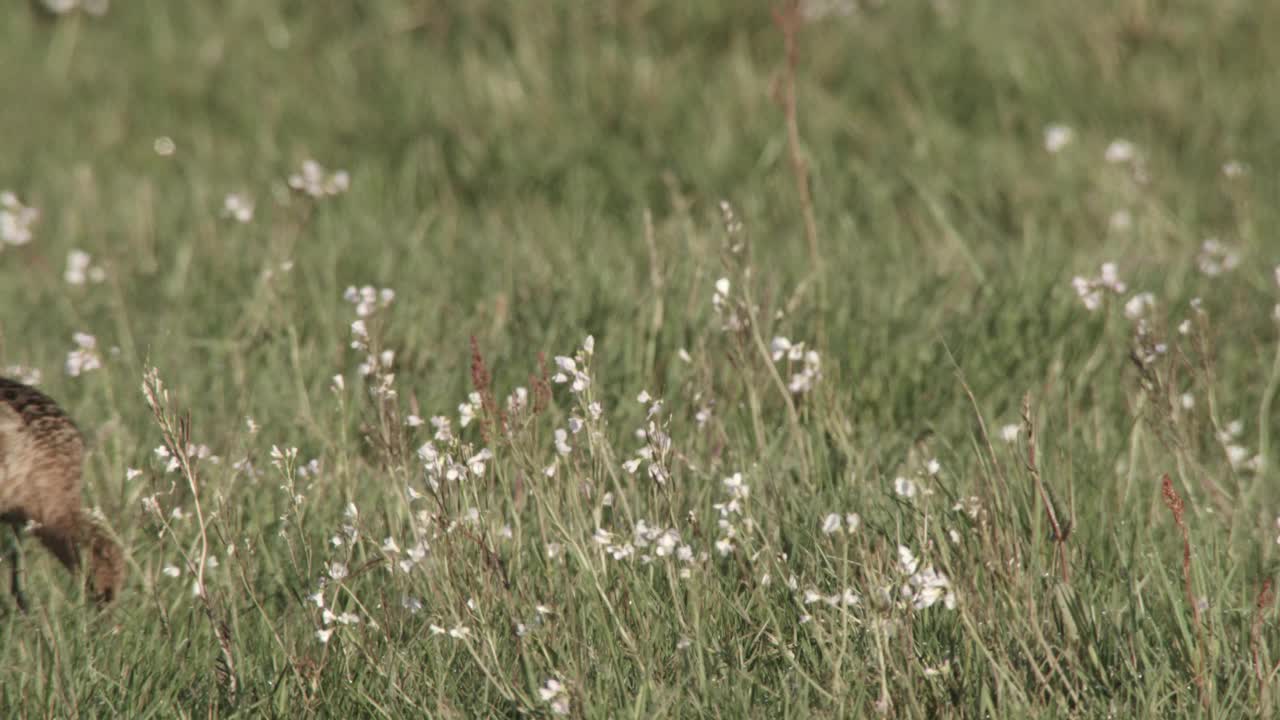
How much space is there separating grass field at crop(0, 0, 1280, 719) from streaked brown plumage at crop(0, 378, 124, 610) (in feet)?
A: 0.24

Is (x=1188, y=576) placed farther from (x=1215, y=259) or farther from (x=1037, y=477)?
(x=1215, y=259)

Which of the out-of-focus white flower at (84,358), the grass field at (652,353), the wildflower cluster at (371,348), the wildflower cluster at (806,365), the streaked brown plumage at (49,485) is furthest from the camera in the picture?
the out-of-focus white flower at (84,358)

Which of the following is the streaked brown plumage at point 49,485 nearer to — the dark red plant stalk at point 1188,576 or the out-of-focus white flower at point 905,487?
the out-of-focus white flower at point 905,487

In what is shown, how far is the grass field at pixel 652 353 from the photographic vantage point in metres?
2.87

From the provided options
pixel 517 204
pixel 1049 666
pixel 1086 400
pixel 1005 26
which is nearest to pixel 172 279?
pixel 517 204

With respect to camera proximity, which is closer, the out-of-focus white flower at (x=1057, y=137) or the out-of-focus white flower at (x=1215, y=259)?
the out-of-focus white flower at (x=1215, y=259)

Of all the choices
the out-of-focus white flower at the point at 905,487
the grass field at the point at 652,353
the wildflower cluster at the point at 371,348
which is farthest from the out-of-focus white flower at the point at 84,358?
the out-of-focus white flower at the point at 905,487

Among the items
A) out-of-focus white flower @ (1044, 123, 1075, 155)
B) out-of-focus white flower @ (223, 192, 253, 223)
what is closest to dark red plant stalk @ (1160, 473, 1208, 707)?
out-of-focus white flower @ (223, 192, 253, 223)

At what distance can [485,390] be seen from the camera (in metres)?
2.73

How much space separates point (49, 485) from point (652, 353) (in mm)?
1631

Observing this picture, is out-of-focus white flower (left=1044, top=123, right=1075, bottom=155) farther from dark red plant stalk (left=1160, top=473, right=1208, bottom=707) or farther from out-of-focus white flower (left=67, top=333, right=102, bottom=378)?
out-of-focus white flower (left=67, top=333, right=102, bottom=378)

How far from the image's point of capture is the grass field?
2865 mm

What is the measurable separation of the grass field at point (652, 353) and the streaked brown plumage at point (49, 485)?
0.07 metres

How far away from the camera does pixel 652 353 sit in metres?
4.30
